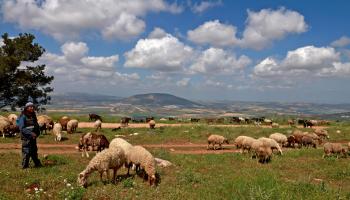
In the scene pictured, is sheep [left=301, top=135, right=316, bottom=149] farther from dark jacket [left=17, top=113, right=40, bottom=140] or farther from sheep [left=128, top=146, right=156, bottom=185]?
dark jacket [left=17, top=113, right=40, bottom=140]

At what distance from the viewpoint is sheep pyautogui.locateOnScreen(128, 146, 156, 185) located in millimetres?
15961

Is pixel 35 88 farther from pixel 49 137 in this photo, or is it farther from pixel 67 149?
pixel 67 149

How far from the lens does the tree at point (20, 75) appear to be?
169ft

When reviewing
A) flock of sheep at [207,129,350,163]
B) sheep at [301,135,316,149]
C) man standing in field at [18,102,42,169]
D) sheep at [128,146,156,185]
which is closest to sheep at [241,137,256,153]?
flock of sheep at [207,129,350,163]

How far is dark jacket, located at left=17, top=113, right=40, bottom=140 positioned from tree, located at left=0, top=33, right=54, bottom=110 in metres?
35.2

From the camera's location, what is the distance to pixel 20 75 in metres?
52.4

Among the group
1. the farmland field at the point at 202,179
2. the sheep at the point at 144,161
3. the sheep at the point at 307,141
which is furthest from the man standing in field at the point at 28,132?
the sheep at the point at 307,141

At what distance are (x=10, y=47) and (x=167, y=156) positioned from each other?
126ft

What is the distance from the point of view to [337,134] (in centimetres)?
4238

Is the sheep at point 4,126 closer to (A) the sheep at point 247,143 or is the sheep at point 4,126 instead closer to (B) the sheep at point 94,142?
(B) the sheep at point 94,142

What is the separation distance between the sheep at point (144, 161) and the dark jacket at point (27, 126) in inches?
199

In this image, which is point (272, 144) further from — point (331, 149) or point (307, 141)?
point (307, 141)

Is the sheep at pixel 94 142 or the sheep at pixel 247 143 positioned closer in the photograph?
the sheep at pixel 94 142

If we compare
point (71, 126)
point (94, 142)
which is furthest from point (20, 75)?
point (94, 142)
